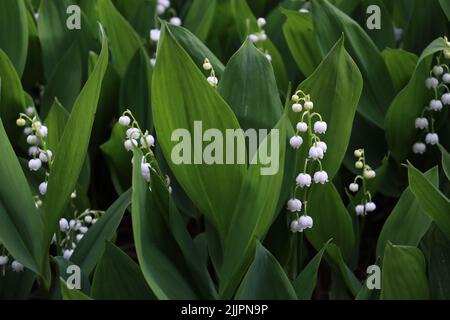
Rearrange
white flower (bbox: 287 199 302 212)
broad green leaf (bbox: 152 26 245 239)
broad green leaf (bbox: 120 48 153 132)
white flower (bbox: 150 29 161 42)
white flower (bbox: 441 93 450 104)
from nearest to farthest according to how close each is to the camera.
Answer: broad green leaf (bbox: 152 26 245 239)
white flower (bbox: 287 199 302 212)
white flower (bbox: 441 93 450 104)
broad green leaf (bbox: 120 48 153 132)
white flower (bbox: 150 29 161 42)

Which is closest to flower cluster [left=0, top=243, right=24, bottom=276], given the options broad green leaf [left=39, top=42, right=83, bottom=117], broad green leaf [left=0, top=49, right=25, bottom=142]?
broad green leaf [left=0, top=49, right=25, bottom=142]

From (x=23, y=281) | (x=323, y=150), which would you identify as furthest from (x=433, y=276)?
(x=23, y=281)

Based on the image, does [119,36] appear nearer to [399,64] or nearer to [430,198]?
[399,64]

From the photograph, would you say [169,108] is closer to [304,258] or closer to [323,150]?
[323,150]

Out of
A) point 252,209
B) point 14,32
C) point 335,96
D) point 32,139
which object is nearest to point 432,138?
point 335,96

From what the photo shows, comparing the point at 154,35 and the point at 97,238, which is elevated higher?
the point at 154,35

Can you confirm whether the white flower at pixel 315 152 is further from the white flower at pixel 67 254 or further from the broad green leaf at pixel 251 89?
the white flower at pixel 67 254

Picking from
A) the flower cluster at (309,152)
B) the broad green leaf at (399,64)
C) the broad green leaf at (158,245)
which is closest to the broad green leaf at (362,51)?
the broad green leaf at (399,64)

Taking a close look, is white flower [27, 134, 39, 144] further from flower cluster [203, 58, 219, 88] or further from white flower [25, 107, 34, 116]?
flower cluster [203, 58, 219, 88]
